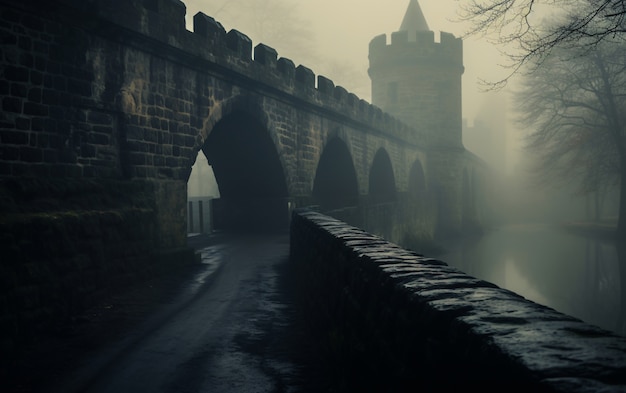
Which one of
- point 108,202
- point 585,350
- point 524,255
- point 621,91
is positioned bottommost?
point 524,255

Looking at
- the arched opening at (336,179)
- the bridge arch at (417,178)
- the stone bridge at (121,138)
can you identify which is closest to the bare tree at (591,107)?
the bridge arch at (417,178)

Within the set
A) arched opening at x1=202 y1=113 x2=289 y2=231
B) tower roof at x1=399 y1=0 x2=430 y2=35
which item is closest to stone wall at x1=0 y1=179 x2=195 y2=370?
arched opening at x1=202 y1=113 x2=289 y2=231

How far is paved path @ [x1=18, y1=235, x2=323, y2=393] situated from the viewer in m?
3.56

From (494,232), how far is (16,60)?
3051 cm

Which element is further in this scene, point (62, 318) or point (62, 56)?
point (62, 56)

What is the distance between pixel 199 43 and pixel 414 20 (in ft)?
85.9

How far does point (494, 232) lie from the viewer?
105 feet

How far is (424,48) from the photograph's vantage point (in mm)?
27141

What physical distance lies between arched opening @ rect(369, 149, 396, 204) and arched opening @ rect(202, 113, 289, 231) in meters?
9.77

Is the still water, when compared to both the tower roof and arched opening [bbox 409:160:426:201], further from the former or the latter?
the tower roof

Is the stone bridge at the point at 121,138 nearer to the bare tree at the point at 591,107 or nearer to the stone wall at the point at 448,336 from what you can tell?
the stone wall at the point at 448,336

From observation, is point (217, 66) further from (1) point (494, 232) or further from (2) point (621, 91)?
(1) point (494, 232)

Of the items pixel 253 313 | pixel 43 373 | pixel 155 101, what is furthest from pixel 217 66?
pixel 43 373

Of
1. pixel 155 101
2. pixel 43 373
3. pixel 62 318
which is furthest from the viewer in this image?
pixel 155 101
